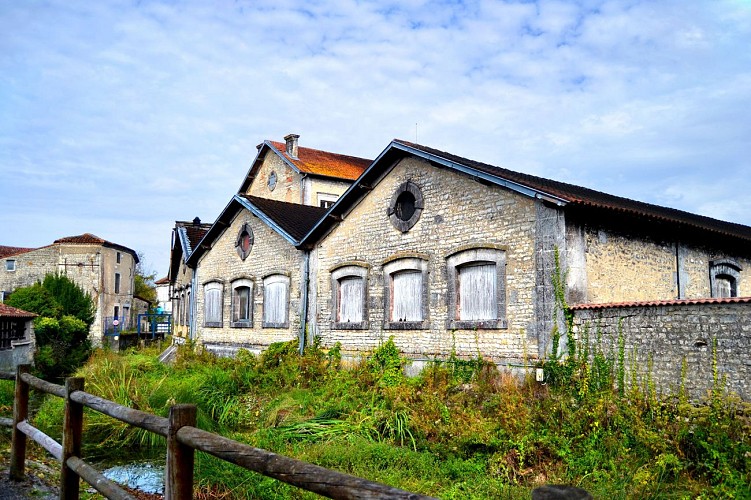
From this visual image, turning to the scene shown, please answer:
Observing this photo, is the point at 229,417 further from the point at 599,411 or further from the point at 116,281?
the point at 116,281

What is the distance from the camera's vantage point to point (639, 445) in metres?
8.09

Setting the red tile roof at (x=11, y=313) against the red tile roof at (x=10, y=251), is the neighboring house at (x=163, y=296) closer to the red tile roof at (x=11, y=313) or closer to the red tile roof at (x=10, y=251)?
the red tile roof at (x=10, y=251)

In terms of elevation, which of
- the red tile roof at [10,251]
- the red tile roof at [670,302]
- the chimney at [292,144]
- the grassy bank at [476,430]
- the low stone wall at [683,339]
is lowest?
the grassy bank at [476,430]

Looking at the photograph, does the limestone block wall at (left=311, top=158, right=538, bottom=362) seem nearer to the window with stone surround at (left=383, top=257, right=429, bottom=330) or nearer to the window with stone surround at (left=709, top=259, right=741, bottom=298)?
the window with stone surround at (left=383, top=257, right=429, bottom=330)

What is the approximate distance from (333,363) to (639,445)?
7.95 meters

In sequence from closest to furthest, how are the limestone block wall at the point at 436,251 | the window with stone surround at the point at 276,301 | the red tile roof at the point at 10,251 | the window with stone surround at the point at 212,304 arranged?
1. the limestone block wall at the point at 436,251
2. the window with stone surround at the point at 276,301
3. the window with stone surround at the point at 212,304
4. the red tile roof at the point at 10,251

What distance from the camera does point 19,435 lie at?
6367 millimetres

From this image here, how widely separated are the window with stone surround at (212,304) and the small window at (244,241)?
1.65 meters

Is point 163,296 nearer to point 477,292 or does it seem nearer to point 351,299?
point 351,299

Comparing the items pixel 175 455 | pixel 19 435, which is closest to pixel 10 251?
pixel 19 435

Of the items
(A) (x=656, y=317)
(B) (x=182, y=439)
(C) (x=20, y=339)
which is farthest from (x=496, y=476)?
(C) (x=20, y=339)

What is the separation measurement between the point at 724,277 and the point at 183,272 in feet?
62.0

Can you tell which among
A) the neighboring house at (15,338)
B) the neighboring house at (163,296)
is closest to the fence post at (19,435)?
the neighboring house at (15,338)

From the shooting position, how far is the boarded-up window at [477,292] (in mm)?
11938
